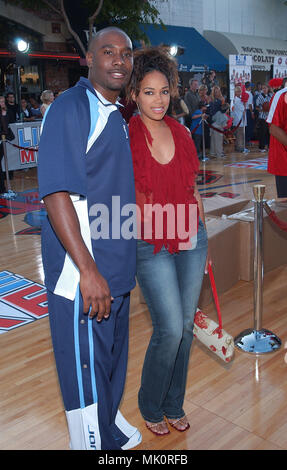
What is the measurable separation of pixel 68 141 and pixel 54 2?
13796mm

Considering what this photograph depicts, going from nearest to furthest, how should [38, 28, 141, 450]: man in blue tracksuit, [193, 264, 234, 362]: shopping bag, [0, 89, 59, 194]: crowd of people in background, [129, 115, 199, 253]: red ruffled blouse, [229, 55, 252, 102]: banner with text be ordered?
[38, 28, 141, 450]: man in blue tracksuit, [129, 115, 199, 253]: red ruffled blouse, [193, 264, 234, 362]: shopping bag, [0, 89, 59, 194]: crowd of people in background, [229, 55, 252, 102]: banner with text

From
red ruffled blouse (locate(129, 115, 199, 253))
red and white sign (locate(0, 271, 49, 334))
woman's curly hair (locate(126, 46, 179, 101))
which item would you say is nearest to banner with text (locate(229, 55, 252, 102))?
red and white sign (locate(0, 271, 49, 334))

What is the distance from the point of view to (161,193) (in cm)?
196

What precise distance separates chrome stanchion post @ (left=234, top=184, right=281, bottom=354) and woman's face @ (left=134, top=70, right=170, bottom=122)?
1.24m

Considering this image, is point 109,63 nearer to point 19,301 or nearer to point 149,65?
point 149,65

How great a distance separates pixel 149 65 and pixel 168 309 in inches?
38.6

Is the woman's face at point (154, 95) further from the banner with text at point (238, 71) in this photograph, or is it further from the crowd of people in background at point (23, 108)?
the banner with text at point (238, 71)

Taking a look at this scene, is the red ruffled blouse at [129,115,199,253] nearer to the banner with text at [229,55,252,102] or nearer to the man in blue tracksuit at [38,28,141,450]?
the man in blue tracksuit at [38,28,141,450]

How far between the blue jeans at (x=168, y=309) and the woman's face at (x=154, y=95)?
51cm

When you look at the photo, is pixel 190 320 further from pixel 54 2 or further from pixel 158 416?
pixel 54 2

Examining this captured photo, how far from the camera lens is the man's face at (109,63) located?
1693mm

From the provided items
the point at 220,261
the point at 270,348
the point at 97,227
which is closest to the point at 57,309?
the point at 97,227

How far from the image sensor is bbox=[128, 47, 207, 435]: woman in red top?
6.42 feet
